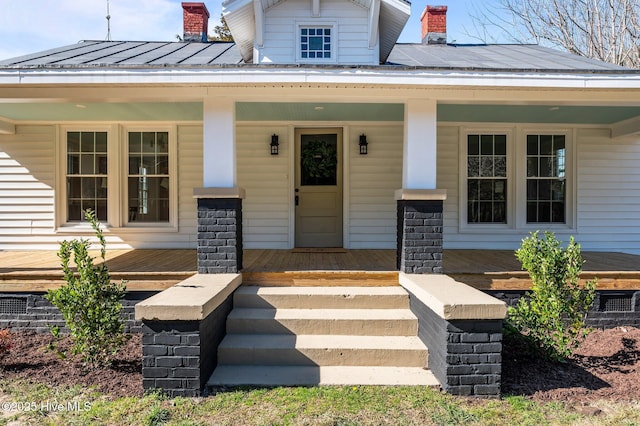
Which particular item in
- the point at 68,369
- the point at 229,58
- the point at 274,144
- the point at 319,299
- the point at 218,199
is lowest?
the point at 68,369

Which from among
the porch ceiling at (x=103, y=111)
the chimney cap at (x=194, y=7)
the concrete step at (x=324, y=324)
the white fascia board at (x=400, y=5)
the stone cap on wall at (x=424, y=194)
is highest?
the chimney cap at (x=194, y=7)

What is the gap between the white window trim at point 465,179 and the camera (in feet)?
21.4

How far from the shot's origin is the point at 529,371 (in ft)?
11.0

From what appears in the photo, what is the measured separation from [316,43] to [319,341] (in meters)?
4.09

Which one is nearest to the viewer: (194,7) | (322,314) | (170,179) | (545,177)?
(322,314)

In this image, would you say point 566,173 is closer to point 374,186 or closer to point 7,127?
point 374,186

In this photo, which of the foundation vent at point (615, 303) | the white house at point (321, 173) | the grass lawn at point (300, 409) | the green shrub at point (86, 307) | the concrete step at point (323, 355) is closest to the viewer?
the grass lawn at point (300, 409)

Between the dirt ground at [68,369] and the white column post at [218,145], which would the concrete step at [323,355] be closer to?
the dirt ground at [68,369]

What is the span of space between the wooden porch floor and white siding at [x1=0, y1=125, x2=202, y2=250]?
0.49 metres

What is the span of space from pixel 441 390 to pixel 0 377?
367cm

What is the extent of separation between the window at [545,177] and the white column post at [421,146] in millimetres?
3285

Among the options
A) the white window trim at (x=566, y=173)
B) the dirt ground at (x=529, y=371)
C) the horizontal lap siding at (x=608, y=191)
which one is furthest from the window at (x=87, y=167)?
the horizontal lap siding at (x=608, y=191)

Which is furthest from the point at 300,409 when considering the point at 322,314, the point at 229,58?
the point at 229,58

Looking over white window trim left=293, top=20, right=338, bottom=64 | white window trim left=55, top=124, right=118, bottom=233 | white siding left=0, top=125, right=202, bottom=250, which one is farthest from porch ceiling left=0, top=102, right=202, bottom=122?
white window trim left=293, top=20, right=338, bottom=64
